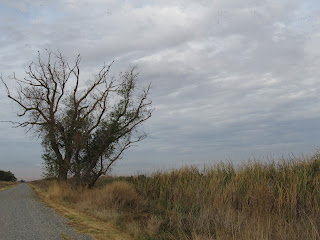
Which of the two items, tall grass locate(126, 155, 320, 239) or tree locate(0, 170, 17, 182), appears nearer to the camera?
tall grass locate(126, 155, 320, 239)

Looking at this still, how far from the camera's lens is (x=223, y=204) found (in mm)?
11555

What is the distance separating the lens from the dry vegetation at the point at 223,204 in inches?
307

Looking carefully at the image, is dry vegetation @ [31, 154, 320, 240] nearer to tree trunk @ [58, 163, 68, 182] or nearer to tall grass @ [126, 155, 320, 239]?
tall grass @ [126, 155, 320, 239]

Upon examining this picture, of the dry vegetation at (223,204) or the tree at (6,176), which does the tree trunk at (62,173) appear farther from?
the tree at (6,176)

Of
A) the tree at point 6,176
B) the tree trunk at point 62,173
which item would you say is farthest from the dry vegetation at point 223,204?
the tree at point 6,176

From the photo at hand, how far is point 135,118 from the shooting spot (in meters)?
22.1

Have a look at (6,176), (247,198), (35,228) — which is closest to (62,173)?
(35,228)

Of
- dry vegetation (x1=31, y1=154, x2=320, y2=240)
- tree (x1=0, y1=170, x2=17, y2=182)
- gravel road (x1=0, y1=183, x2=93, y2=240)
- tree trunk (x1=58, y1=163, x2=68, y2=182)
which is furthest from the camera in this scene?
tree (x1=0, y1=170, x2=17, y2=182)

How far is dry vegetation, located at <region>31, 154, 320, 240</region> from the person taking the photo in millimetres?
7789

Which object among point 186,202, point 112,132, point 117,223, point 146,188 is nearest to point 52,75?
point 112,132

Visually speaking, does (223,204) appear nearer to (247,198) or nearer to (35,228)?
(247,198)

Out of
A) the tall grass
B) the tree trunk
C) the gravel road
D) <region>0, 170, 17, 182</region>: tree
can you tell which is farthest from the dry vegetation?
<region>0, 170, 17, 182</region>: tree

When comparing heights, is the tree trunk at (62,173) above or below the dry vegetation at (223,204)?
above

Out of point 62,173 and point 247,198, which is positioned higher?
point 62,173
